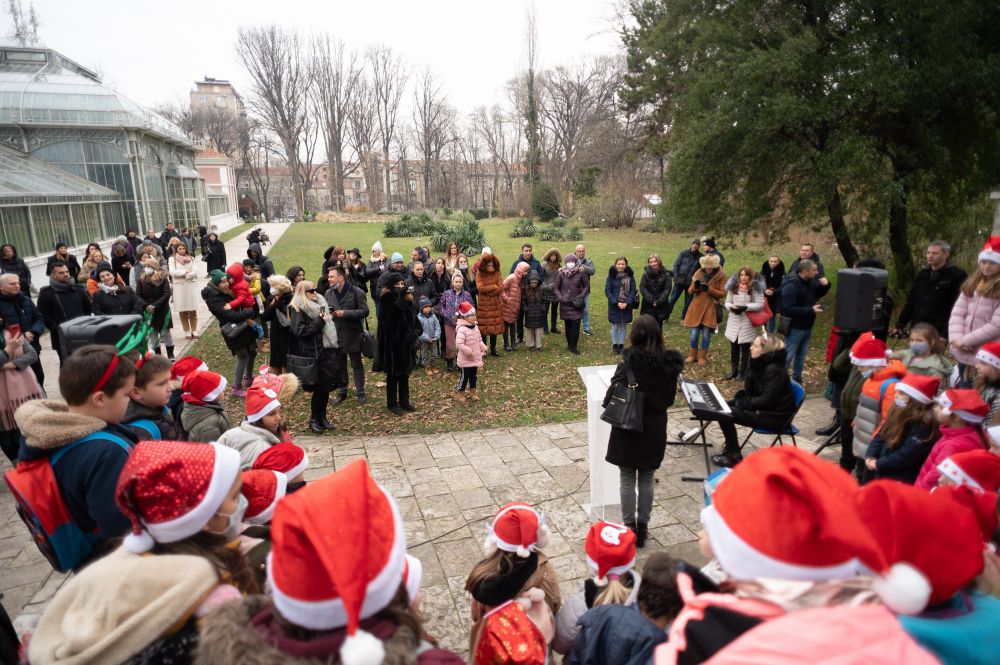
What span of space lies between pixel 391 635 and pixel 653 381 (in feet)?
10.0

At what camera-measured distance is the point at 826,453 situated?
6.03 metres

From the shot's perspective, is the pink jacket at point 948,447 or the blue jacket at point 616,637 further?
the pink jacket at point 948,447

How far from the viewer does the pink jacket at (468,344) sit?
296 inches

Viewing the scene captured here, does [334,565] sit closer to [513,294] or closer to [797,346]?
[797,346]

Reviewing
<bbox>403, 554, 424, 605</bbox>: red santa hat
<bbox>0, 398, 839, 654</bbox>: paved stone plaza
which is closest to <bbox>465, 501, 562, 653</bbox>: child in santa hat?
<bbox>403, 554, 424, 605</bbox>: red santa hat

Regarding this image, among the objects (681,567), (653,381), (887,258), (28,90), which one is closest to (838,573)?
(681,567)

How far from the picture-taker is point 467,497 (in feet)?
16.8

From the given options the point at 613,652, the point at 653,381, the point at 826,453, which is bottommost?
the point at 826,453

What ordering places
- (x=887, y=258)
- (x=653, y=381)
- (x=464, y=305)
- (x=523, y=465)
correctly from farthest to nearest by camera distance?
(x=887, y=258)
(x=464, y=305)
(x=523, y=465)
(x=653, y=381)

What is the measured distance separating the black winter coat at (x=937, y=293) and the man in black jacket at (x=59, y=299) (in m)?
11.3

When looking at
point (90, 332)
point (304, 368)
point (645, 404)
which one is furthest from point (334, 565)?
point (304, 368)

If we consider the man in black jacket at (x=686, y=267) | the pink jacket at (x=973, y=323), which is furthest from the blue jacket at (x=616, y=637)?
the man in black jacket at (x=686, y=267)

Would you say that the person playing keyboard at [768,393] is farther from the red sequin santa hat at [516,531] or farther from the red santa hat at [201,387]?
the red santa hat at [201,387]

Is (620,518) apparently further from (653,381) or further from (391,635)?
(391,635)
